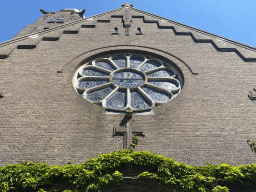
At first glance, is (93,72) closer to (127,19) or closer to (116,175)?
(127,19)

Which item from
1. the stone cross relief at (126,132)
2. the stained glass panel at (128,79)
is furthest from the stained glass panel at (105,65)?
the stone cross relief at (126,132)

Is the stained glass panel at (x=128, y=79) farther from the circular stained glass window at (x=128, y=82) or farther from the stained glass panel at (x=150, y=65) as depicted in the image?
the stained glass panel at (x=150, y=65)

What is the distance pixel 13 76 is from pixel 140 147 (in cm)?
532

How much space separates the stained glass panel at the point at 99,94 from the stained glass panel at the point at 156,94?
127 centimetres

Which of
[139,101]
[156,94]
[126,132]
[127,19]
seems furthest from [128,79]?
[127,19]

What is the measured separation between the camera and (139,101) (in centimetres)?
931

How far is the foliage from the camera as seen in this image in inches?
227

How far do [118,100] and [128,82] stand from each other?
1172 millimetres

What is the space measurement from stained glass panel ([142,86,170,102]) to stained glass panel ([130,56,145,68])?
1643 mm

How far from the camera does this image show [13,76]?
9586 mm

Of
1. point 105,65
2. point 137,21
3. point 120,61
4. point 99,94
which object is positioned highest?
point 137,21

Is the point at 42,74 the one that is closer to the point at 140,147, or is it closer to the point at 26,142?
the point at 26,142

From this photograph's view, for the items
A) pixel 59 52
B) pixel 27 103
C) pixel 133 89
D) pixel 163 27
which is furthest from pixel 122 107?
pixel 163 27

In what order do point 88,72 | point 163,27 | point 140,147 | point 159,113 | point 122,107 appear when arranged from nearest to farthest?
1. point 140,147
2. point 159,113
3. point 122,107
4. point 88,72
5. point 163,27
